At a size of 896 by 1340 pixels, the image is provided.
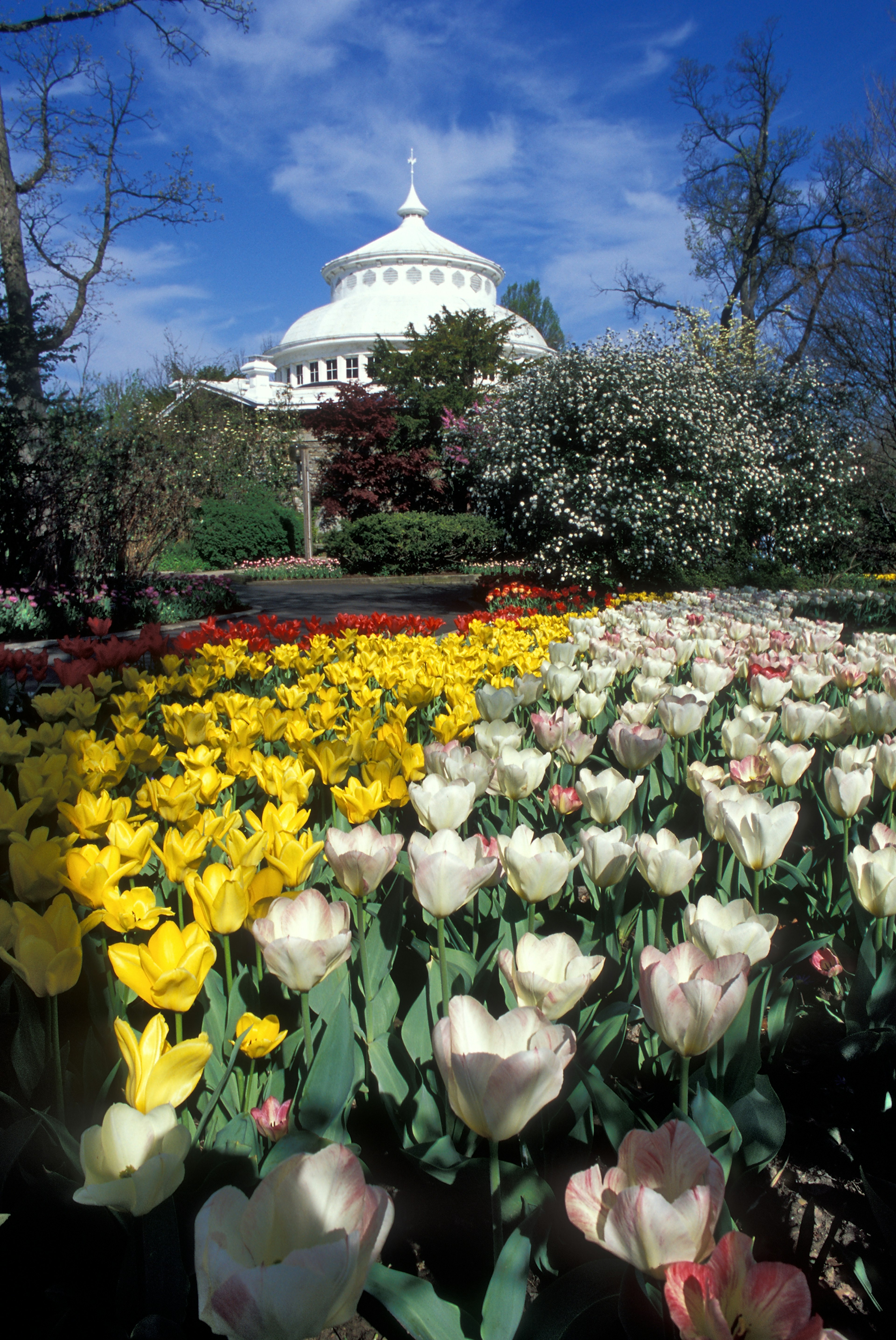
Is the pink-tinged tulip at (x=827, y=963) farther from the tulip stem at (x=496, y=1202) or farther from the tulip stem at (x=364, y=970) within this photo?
the tulip stem at (x=496, y=1202)

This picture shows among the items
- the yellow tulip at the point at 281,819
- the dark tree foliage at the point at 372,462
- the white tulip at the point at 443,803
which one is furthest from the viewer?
the dark tree foliage at the point at 372,462

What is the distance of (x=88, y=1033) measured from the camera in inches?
49.7

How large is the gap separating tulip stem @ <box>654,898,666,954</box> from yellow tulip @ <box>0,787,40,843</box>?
1.17 m

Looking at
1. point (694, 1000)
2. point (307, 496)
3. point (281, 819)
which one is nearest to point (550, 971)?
point (694, 1000)

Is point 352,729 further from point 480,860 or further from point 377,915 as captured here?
point 480,860

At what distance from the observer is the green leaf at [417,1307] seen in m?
0.79

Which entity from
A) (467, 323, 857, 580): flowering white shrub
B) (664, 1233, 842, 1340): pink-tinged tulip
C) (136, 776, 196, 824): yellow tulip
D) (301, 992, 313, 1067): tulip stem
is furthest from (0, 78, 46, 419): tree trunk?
(664, 1233, 842, 1340): pink-tinged tulip

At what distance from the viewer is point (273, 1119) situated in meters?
1.07

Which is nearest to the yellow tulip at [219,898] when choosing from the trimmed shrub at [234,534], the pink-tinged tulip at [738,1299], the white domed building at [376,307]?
the pink-tinged tulip at [738,1299]

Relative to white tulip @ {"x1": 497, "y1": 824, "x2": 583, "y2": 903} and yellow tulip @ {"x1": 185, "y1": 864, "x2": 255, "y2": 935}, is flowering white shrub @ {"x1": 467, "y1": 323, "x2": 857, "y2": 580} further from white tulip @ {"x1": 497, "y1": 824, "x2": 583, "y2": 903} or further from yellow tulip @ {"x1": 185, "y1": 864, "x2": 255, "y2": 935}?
yellow tulip @ {"x1": 185, "y1": 864, "x2": 255, "y2": 935}

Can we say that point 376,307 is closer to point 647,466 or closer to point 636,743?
point 647,466

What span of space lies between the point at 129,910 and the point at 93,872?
79 mm

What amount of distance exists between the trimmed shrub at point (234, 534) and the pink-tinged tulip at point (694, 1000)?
958 inches

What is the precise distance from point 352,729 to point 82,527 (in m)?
10.6
